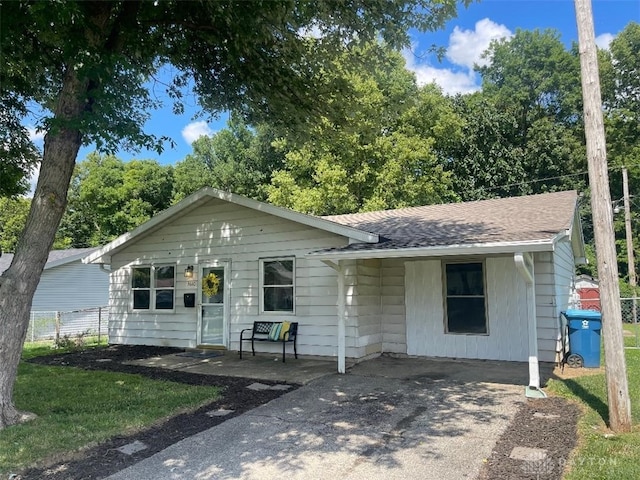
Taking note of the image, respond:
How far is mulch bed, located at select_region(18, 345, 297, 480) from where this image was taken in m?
4.10

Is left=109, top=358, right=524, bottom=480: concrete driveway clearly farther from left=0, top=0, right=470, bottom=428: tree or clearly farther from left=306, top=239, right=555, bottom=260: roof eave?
left=0, top=0, right=470, bottom=428: tree

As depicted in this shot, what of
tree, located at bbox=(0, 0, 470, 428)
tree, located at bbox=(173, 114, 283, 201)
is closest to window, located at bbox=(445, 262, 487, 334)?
tree, located at bbox=(0, 0, 470, 428)

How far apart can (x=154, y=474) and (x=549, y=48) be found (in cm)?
3472

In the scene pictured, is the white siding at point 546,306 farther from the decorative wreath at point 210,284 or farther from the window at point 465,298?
the decorative wreath at point 210,284

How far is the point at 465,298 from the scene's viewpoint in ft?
29.3

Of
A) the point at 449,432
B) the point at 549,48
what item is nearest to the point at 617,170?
the point at 549,48

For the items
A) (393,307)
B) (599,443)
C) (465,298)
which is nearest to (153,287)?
(393,307)

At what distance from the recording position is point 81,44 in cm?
563

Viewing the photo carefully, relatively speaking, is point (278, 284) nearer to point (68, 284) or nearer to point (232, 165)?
point (68, 284)

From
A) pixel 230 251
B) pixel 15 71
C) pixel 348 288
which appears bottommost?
pixel 348 288

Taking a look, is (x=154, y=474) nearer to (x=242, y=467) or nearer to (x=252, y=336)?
(x=242, y=467)

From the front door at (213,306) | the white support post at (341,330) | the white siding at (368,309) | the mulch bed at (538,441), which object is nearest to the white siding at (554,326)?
the mulch bed at (538,441)

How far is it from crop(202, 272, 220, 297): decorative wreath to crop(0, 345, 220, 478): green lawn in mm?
2971

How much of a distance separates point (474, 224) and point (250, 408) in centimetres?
552
